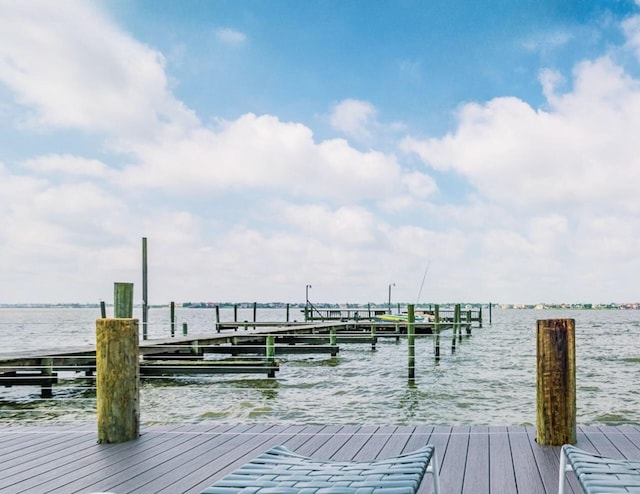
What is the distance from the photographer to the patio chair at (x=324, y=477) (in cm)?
173

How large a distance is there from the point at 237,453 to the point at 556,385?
5.96ft

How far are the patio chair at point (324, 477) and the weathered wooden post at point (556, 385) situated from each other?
1463 mm

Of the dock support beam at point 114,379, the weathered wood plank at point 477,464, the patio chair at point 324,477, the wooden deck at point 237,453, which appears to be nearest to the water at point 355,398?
the wooden deck at point 237,453

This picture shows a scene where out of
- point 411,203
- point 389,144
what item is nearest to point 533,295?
point 411,203

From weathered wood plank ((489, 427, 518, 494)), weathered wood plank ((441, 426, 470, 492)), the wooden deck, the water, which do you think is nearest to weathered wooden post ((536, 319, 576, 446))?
the wooden deck

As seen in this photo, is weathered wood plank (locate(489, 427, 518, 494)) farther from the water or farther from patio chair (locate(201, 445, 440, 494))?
the water

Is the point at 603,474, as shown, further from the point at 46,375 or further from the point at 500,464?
the point at 46,375

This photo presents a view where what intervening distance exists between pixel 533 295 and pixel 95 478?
2494cm

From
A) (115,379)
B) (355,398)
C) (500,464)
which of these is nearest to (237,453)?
(115,379)

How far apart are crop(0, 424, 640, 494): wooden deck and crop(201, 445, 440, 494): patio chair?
0.75m

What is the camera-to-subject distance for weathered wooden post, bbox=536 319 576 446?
3230 mm

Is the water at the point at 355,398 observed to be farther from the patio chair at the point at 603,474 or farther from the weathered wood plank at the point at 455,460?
the patio chair at the point at 603,474

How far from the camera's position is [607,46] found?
15.8 meters

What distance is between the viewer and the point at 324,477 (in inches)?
72.5
